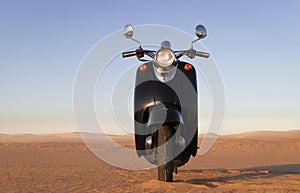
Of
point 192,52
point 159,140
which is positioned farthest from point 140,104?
point 192,52

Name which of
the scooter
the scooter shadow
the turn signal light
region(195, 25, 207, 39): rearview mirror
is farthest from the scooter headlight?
the scooter shadow

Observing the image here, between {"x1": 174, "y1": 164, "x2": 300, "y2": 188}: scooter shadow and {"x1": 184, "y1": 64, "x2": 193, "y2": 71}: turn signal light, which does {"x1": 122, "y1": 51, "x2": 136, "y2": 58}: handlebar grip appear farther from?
{"x1": 174, "y1": 164, "x2": 300, "y2": 188}: scooter shadow

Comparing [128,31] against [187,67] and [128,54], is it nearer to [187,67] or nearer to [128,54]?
[128,54]

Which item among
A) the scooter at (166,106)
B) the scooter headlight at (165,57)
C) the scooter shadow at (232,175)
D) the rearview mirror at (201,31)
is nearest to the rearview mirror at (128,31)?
the scooter at (166,106)

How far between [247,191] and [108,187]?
7.49 ft

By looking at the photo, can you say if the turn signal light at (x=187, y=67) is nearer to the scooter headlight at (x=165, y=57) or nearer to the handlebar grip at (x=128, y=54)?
the handlebar grip at (x=128, y=54)

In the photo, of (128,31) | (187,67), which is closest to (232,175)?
(187,67)

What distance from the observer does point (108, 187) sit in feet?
21.6

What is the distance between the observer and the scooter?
5.87 m

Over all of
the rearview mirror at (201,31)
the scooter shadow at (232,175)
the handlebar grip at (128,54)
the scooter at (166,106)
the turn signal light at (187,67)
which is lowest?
the scooter shadow at (232,175)

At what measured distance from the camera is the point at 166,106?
6.19 m

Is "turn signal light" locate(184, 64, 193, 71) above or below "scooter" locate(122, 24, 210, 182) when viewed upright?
above

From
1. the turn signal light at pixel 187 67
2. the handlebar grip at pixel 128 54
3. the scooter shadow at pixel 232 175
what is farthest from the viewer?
the scooter shadow at pixel 232 175

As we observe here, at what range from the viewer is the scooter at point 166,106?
587cm
